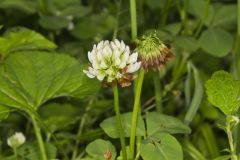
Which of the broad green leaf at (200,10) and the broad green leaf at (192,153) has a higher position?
the broad green leaf at (200,10)

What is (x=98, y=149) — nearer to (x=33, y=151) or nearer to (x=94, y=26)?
(x=33, y=151)

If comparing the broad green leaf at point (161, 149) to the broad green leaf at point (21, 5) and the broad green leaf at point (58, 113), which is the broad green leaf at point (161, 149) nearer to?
the broad green leaf at point (58, 113)

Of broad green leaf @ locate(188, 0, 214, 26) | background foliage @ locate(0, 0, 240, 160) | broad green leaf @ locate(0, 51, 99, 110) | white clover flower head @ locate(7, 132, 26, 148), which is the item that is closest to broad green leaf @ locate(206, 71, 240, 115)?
background foliage @ locate(0, 0, 240, 160)

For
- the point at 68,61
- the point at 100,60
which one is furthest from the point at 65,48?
the point at 100,60

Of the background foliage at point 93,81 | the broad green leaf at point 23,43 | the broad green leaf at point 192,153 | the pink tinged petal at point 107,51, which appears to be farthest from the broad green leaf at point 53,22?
the pink tinged petal at point 107,51

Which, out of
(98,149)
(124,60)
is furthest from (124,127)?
(124,60)

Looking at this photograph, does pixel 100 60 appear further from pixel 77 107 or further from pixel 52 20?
pixel 52 20

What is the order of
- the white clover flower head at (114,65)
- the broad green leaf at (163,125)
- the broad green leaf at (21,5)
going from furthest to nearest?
the broad green leaf at (21,5) → the broad green leaf at (163,125) → the white clover flower head at (114,65)
